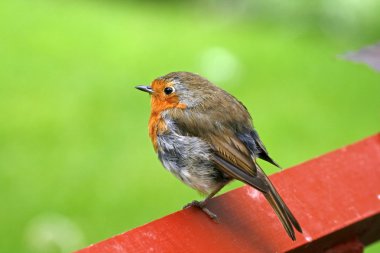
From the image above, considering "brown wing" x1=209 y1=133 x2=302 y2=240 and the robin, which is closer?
"brown wing" x1=209 y1=133 x2=302 y2=240

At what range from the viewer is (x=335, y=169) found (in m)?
2.57

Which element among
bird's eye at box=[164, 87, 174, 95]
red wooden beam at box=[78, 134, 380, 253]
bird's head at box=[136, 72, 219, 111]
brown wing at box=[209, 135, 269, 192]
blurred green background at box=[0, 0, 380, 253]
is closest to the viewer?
red wooden beam at box=[78, 134, 380, 253]

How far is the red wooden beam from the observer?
2223mm

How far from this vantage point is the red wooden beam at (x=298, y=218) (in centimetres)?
222

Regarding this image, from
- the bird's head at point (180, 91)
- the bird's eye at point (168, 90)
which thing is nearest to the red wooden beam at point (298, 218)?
the bird's head at point (180, 91)

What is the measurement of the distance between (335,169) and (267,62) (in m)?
5.85

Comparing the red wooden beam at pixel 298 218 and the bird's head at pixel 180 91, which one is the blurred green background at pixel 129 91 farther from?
the red wooden beam at pixel 298 218

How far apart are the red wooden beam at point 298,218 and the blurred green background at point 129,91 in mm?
3066

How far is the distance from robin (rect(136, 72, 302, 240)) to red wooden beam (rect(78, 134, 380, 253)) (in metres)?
0.37

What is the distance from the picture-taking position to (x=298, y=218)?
240 cm

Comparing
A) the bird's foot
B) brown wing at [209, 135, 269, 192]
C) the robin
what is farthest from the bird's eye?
the bird's foot

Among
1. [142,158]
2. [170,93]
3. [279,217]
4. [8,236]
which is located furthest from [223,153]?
[142,158]

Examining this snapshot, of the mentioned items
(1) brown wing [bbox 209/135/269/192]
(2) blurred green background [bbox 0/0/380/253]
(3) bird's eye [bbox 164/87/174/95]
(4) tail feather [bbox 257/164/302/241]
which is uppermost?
(3) bird's eye [bbox 164/87/174/95]

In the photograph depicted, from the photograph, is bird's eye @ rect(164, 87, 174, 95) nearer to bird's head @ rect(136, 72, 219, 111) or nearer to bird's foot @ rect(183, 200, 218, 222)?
bird's head @ rect(136, 72, 219, 111)
